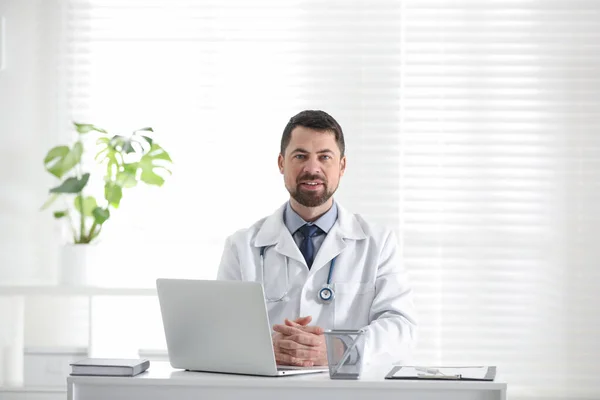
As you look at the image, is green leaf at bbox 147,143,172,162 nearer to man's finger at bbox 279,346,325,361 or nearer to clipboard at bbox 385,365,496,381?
man's finger at bbox 279,346,325,361

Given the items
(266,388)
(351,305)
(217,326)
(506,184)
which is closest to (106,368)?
(217,326)

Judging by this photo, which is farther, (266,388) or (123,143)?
(123,143)

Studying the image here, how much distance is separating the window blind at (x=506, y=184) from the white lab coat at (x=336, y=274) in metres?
1.06

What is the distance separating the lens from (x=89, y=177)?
3.61m

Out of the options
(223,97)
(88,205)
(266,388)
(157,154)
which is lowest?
(266,388)

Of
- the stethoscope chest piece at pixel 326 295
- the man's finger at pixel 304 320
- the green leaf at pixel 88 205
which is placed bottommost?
the man's finger at pixel 304 320

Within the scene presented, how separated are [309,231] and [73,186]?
3.97 feet

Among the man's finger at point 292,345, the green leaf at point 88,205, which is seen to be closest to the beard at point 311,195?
the man's finger at point 292,345

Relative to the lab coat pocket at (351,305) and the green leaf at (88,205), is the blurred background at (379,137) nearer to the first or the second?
the green leaf at (88,205)

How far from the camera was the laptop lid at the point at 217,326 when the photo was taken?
191cm

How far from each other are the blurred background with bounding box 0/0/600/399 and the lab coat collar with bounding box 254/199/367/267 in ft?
3.35

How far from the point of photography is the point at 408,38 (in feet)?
12.0

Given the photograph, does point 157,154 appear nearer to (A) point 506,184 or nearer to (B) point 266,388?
(A) point 506,184

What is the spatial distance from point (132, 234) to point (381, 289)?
153 centimetres
